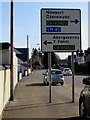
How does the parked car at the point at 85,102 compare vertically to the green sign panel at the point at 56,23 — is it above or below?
below

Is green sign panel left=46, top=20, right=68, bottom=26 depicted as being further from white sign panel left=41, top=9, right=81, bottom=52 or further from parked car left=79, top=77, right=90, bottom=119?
parked car left=79, top=77, right=90, bottom=119

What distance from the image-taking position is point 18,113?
12141 mm

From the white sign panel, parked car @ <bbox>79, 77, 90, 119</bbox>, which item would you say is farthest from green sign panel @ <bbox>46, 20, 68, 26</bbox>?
parked car @ <bbox>79, 77, 90, 119</bbox>

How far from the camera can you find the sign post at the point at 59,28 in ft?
54.6

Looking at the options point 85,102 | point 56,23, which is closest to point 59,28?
point 56,23

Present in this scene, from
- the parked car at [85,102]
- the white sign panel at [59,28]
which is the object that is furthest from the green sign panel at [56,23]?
the parked car at [85,102]

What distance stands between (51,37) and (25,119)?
6.96 m

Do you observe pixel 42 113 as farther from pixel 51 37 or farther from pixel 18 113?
pixel 51 37

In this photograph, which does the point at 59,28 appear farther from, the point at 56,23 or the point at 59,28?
the point at 56,23

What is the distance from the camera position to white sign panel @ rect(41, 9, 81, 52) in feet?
54.6

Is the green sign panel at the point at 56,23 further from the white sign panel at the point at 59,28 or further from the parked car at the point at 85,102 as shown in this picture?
the parked car at the point at 85,102

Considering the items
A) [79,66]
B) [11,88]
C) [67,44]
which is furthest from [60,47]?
[79,66]

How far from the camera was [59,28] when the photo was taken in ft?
55.0

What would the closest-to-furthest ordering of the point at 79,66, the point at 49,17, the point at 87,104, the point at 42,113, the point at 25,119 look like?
the point at 87,104
the point at 25,119
the point at 42,113
the point at 49,17
the point at 79,66
